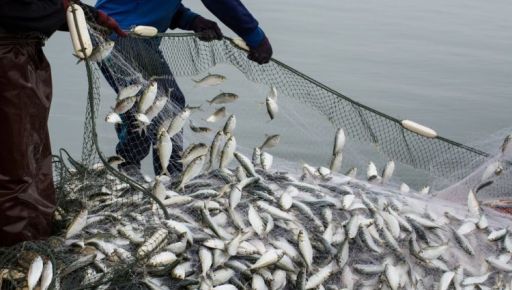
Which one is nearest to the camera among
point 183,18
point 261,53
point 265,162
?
point 265,162

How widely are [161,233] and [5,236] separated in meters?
0.75

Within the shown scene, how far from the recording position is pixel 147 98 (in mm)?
4754

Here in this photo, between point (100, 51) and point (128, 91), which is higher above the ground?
point (100, 51)

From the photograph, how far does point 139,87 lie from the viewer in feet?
15.7

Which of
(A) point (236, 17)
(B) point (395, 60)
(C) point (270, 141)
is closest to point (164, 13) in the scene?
(A) point (236, 17)

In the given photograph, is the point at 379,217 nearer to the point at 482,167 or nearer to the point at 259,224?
the point at 259,224

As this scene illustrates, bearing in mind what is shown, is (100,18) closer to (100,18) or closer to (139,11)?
(100,18)

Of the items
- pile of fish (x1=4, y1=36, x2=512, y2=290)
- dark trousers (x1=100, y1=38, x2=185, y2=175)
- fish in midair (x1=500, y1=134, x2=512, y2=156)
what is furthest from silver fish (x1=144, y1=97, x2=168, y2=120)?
fish in midair (x1=500, y1=134, x2=512, y2=156)

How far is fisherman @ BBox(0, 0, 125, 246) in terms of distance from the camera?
12.1ft

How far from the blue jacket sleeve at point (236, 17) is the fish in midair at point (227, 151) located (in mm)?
1182

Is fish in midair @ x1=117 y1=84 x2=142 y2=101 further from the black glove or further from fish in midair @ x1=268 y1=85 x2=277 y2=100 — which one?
fish in midair @ x1=268 y1=85 x2=277 y2=100

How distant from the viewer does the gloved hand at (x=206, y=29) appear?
19.3 ft

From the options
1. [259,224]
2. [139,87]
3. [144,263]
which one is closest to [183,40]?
[139,87]

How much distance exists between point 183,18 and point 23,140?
9.69ft
